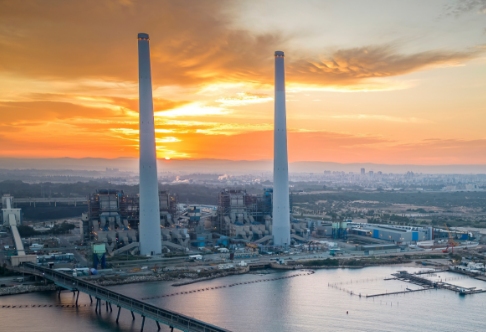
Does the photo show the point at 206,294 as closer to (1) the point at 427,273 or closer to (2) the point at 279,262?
(2) the point at 279,262

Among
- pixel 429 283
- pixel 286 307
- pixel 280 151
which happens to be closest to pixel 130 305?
pixel 286 307

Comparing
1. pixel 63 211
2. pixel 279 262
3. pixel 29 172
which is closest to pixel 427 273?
pixel 279 262

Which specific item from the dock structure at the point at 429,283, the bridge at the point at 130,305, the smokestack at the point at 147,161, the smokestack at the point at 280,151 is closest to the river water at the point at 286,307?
the dock structure at the point at 429,283

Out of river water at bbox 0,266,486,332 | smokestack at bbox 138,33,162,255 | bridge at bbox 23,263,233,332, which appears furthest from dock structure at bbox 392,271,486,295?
smokestack at bbox 138,33,162,255

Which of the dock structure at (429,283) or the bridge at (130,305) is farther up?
the bridge at (130,305)

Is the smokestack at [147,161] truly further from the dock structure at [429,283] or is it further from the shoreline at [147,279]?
the dock structure at [429,283]

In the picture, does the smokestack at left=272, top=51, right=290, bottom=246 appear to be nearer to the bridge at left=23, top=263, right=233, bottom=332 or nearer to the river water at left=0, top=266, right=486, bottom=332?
the river water at left=0, top=266, right=486, bottom=332
